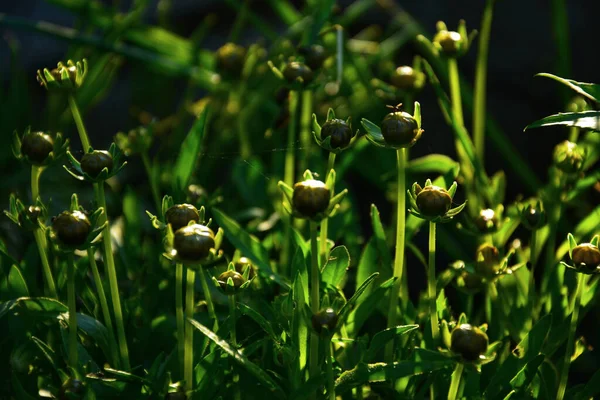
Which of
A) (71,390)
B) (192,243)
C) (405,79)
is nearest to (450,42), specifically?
(405,79)

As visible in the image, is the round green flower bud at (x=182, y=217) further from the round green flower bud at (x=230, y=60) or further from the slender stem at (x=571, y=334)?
the round green flower bud at (x=230, y=60)

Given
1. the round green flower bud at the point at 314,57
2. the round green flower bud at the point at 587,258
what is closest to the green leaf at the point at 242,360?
the round green flower bud at the point at 587,258

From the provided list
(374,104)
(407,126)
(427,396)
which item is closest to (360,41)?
(374,104)

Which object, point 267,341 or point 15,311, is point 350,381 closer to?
point 267,341

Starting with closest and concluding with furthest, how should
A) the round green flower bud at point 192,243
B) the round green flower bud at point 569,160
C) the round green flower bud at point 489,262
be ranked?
the round green flower bud at point 192,243 → the round green flower bud at point 489,262 → the round green flower bud at point 569,160

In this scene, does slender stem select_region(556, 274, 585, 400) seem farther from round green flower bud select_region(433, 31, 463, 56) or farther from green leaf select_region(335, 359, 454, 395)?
round green flower bud select_region(433, 31, 463, 56)

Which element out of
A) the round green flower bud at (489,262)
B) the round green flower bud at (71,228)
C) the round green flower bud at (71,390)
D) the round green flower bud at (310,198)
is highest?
the round green flower bud at (310,198)
